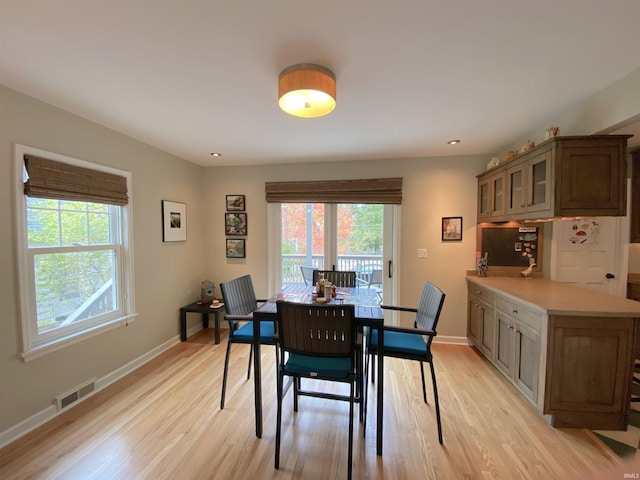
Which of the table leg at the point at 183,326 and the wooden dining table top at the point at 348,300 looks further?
the table leg at the point at 183,326

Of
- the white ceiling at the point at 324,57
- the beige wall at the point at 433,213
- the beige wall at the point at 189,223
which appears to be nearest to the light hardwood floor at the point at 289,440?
the beige wall at the point at 189,223

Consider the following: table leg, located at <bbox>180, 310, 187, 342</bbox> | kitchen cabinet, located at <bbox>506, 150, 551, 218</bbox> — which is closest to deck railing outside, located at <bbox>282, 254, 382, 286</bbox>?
table leg, located at <bbox>180, 310, 187, 342</bbox>

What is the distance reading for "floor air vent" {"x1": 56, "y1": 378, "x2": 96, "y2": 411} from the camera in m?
2.11

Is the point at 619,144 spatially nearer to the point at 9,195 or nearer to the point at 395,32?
the point at 395,32

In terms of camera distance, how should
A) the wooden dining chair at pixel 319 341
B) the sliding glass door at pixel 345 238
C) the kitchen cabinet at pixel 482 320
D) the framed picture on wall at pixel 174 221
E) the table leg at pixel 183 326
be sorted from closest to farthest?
the wooden dining chair at pixel 319 341 → the kitchen cabinet at pixel 482 320 → the framed picture on wall at pixel 174 221 → the table leg at pixel 183 326 → the sliding glass door at pixel 345 238

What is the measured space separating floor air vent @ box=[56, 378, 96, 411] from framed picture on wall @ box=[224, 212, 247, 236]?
2.23m

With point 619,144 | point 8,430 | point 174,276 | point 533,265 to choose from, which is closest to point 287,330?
point 8,430

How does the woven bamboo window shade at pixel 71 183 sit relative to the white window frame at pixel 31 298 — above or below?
above

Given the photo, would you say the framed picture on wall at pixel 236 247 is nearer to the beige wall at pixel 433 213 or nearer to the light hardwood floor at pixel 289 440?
the beige wall at pixel 433 213

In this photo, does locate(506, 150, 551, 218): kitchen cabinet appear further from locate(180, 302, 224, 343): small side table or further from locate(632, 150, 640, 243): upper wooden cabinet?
locate(180, 302, 224, 343): small side table

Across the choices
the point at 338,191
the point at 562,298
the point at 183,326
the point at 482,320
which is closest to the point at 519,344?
the point at 562,298

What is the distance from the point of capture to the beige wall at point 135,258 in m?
1.81

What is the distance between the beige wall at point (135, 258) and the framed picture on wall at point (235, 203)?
0.45 m

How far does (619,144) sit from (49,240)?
4.47 m
